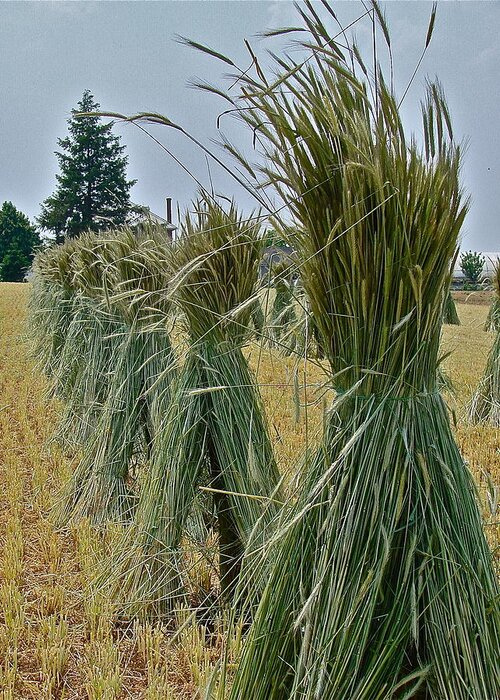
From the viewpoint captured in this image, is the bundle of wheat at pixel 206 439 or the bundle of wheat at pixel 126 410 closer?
the bundle of wheat at pixel 206 439

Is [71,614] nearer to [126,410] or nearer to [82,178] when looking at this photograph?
[126,410]

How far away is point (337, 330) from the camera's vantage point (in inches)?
48.2

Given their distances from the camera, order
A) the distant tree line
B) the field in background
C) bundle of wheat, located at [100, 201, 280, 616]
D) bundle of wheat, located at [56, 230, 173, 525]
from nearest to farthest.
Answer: the field in background < bundle of wheat, located at [100, 201, 280, 616] < bundle of wheat, located at [56, 230, 173, 525] < the distant tree line

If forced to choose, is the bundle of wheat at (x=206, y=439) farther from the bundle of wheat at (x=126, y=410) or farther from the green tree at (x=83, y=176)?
the green tree at (x=83, y=176)

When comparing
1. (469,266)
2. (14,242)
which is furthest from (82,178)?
(469,266)

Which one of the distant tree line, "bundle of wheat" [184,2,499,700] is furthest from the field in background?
the distant tree line

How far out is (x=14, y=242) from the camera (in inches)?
1663

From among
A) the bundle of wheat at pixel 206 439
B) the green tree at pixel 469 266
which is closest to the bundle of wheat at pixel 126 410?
the bundle of wheat at pixel 206 439

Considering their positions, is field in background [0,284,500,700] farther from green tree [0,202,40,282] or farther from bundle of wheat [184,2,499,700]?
green tree [0,202,40,282]

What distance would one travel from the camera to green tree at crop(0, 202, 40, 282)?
134ft

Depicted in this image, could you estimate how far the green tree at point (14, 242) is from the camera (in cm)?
4078

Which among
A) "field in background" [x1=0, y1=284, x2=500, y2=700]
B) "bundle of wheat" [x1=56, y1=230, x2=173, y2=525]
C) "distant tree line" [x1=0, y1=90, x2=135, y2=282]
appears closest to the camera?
"field in background" [x1=0, y1=284, x2=500, y2=700]

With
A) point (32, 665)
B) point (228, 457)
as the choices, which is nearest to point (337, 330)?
point (228, 457)

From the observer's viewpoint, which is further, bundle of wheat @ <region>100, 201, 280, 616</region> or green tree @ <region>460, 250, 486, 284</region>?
bundle of wheat @ <region>100, 201, 280, 616</region>
